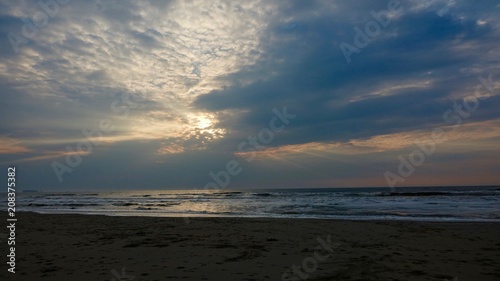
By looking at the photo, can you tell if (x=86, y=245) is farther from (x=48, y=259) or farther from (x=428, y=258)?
(x=428, y=258)

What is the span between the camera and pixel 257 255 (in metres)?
9.14

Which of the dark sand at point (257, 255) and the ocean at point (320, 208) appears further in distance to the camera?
the ocean at point (320, 208)

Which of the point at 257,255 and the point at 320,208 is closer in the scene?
the point at 257,255

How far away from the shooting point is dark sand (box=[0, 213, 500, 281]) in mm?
7125

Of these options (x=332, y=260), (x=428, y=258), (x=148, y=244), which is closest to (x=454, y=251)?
(x=428, y=258)

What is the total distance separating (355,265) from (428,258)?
255 cm

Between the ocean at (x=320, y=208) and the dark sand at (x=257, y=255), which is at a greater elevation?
the dark sand at (x=257, y=255)

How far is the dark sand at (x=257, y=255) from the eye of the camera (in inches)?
281

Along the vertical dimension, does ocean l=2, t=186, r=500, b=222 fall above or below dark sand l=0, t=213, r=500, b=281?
below

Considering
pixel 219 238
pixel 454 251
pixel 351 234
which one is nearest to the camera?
pixel 454 251

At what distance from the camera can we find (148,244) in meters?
11.0

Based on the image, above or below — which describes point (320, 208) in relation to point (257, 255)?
below

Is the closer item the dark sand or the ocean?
the dark sand

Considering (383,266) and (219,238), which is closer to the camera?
(383,266)
